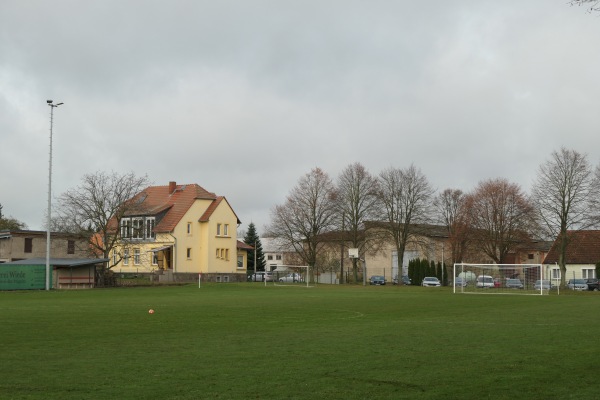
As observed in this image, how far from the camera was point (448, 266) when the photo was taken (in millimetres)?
95188

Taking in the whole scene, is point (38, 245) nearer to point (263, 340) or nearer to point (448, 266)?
point (448, 266)

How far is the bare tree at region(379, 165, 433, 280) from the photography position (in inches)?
3442

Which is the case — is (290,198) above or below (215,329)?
above

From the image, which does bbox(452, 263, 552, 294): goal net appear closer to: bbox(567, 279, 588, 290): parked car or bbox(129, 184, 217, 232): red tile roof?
bbox(567, 279, 588, 290): parked car

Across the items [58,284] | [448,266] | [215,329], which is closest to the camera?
[215,329]

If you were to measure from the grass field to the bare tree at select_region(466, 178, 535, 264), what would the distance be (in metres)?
60.1

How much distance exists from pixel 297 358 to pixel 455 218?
84304 mm

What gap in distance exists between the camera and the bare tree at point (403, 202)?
8744cm

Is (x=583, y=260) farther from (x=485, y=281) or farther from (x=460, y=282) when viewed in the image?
(x=485, y=281)

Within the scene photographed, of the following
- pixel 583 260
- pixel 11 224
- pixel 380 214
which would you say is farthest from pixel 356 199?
pixel 11 224

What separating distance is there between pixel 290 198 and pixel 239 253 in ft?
52.2

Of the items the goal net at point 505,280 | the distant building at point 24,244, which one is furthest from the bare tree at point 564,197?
the distant building at point 24,244

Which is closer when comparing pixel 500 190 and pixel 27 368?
pixel 27 368

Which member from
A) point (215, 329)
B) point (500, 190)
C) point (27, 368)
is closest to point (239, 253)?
point (500, 190)
